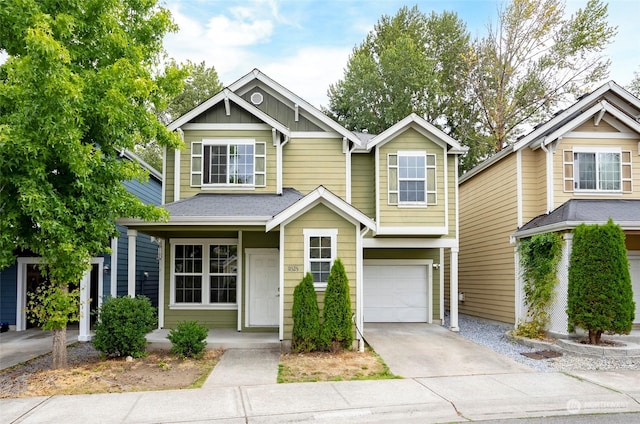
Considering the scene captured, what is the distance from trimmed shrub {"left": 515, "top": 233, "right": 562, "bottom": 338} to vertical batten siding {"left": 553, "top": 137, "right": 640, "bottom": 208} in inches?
60.6

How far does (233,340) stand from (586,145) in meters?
10.5

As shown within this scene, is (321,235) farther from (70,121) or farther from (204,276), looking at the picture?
(70,121)

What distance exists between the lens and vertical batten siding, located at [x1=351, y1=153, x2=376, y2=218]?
1358 centimetres

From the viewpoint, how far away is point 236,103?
12.7 metres

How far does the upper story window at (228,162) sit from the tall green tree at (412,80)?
1439cm

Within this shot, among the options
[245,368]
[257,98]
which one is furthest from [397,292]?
[257,98]

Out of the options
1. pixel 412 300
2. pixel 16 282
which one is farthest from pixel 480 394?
pixel 16 282

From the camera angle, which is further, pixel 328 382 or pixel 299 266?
pixel 299 266

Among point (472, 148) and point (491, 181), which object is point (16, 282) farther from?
point (472, 148)

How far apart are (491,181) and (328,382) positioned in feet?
31.8

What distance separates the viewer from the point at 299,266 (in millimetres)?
10398

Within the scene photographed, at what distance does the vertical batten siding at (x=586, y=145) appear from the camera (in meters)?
12.8

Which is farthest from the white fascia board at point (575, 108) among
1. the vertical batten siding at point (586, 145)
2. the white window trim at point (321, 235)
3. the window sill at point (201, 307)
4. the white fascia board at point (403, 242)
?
the window sill at point (201, 307)

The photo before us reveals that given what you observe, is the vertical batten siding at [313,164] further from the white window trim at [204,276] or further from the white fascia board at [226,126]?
the white window trim at [204,276]
